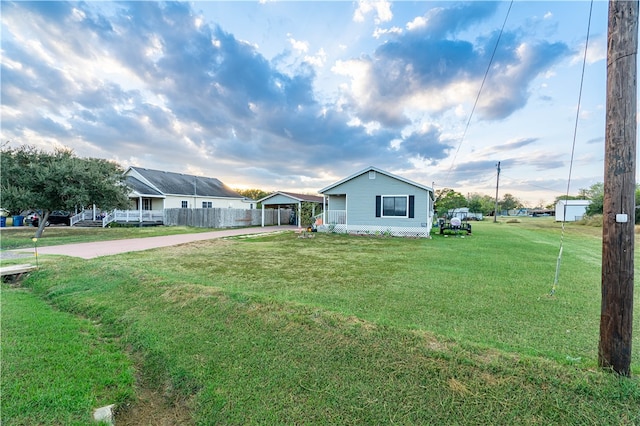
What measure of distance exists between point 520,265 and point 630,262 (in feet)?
21.7

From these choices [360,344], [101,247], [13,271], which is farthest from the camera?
[101,247]

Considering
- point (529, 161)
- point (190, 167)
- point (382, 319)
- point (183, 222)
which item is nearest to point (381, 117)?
point (529, 161)

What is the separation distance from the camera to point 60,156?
15031mm

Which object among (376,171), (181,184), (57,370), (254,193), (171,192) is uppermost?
(254,193)

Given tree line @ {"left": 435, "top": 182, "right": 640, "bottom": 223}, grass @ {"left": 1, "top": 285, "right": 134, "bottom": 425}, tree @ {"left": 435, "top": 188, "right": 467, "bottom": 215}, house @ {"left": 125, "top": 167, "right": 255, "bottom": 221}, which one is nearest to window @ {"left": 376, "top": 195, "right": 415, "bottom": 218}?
tree line @ {"left": 435, "top": 182, "right": 640, "bottom": 223}

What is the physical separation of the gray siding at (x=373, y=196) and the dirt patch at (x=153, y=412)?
14.3 m

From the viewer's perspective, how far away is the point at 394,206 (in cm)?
1552

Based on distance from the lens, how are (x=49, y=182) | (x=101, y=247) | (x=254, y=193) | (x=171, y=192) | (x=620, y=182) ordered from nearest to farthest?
(x=620, y=182) → (x=101, y=247) → (x=49, y=182) → (x=171, y=192) → (x=254, y=193)

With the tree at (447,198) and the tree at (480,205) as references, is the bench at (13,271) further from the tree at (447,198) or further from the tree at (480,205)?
the tree at (480,205)

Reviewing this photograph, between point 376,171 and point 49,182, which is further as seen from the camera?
point 376,171

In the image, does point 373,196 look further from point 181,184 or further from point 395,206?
point 181,184

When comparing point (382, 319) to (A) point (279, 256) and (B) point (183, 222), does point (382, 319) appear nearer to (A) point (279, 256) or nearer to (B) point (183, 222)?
(A) point (279, 256)

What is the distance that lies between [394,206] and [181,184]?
23344mm

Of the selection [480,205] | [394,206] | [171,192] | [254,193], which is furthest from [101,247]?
[480,205]
